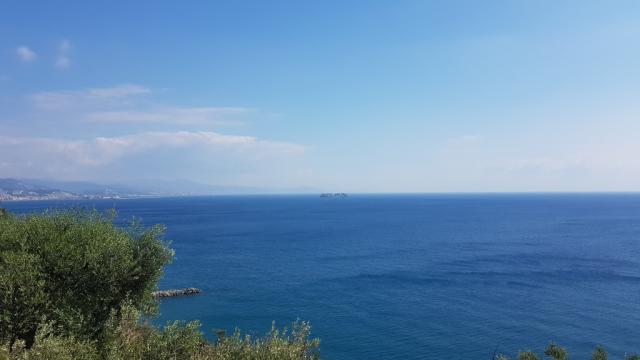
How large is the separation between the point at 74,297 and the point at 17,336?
9.64 feet

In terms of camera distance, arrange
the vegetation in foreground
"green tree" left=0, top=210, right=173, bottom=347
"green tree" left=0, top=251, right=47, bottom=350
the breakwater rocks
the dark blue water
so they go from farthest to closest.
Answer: the breakwater rocks → the dark blue water → "green tree" left=0, top=210, right=173, bottom=347 → "green tree" left=0, top=251, right=47, bottom=350 → the vegetation in foreground

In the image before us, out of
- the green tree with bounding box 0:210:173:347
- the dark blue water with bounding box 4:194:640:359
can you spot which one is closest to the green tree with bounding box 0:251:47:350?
the green tree with bounding box 0:210:173:347

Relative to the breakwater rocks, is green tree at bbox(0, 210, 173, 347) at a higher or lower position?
higher

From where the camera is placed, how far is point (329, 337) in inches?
2287

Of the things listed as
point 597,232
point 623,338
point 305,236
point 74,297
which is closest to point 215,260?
point 305,236

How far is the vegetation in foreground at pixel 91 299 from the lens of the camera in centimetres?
2044

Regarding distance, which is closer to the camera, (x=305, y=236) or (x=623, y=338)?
(x=623, y=338)

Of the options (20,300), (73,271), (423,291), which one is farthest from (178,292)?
(20,300)

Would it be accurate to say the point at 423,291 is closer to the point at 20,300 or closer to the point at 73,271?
the point at 73,271

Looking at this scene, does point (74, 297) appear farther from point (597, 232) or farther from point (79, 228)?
point (597, 232)

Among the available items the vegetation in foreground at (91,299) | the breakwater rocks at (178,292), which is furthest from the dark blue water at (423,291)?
the vegetation in foreground at (91,299)

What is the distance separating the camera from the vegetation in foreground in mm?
20438

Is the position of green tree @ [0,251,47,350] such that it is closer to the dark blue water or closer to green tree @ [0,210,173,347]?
green tree @ [0,210,173,347]

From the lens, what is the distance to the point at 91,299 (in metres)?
25.3
